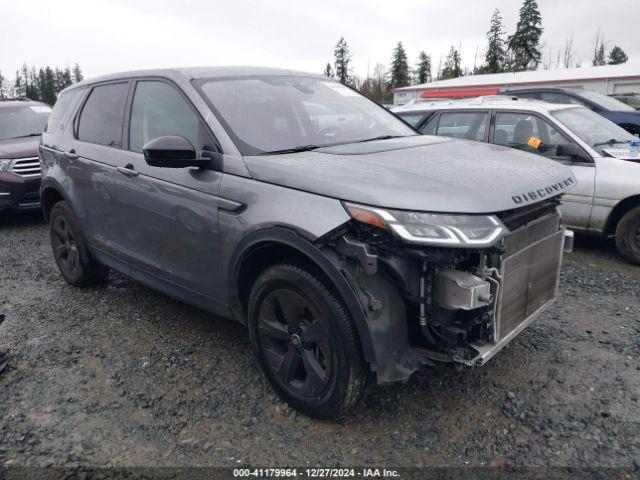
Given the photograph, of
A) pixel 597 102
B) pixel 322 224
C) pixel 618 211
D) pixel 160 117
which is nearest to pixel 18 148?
pixel 160 117

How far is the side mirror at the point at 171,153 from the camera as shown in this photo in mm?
3016

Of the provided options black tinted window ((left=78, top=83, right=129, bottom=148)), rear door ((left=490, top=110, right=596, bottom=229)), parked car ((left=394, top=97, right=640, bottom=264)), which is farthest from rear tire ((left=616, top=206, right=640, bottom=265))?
black tinted window ((left=78, top=83, right=129, bottom=148))

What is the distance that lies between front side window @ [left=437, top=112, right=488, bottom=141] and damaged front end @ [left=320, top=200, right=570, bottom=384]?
3751mm

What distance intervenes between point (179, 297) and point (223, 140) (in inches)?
43.6

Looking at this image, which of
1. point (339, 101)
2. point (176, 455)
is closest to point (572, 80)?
point (339, 101)

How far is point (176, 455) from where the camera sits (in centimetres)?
268

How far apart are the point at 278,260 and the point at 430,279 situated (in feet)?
2.80

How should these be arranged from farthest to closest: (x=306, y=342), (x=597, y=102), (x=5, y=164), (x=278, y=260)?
(x=597, y=102) → (x=5, y=164) → (x=278, y=260) → (x=306, y=342)

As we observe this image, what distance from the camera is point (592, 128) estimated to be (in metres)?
6.01

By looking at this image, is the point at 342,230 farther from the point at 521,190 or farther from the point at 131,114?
the point at 131,114

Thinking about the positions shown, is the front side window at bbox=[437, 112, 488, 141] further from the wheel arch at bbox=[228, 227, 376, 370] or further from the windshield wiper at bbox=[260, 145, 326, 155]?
the wheel arch at bbox=[228, 227, 376, 370]

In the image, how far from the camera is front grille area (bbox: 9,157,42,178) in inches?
303

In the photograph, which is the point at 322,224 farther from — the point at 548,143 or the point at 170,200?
the point at 548,143

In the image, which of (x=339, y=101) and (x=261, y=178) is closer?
(x=261, y=178)
